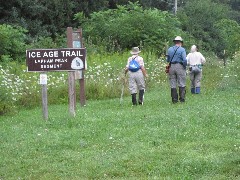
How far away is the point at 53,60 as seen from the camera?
12883 millimetres

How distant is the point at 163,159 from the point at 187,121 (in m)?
3.01

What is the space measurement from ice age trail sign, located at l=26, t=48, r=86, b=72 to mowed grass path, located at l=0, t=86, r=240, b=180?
3.74ft

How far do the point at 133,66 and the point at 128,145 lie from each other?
22.6ft

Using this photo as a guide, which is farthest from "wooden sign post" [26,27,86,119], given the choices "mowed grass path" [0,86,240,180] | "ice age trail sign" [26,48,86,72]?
"mowed grass path" [0,86,240,180]

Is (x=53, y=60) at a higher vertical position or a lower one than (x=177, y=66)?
higher

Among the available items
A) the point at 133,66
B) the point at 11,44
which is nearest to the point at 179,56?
the point at 133,66

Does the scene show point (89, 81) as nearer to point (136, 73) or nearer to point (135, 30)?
point (136, 73)

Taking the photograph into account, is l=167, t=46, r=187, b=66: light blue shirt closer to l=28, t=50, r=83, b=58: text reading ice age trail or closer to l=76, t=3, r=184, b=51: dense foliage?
l=28, t=50, r=83, b=58: text reading ice age trail

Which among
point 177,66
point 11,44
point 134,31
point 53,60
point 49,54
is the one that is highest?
point 134,31

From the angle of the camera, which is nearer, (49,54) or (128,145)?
(128,145)

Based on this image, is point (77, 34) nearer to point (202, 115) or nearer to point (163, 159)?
point (202, 115)

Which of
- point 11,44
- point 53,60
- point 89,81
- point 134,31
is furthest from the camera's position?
point 134,31

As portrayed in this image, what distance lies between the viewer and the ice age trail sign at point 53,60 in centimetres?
1285

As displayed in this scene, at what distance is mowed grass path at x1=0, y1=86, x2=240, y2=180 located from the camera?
791 centimetres
